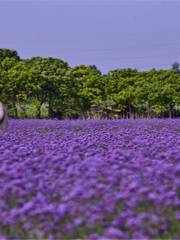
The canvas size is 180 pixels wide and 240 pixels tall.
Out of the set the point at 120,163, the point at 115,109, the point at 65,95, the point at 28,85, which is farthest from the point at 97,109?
the point at 120,163

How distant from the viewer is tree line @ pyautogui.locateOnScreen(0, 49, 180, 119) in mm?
29906

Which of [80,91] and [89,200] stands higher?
[80,91]

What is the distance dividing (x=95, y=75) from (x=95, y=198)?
117 ft

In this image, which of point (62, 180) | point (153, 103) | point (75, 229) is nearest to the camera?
point (75, 229)

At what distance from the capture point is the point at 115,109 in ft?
122

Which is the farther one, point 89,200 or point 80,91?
point 80,91

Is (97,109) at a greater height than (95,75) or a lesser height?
lesser

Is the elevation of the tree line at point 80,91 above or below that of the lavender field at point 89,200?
above

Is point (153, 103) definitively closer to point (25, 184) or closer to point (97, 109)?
point (97, 109)

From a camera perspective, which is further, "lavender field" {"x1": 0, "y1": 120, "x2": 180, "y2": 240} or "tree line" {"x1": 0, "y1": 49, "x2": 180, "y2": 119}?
"tree line" {"x1": 0, "y1": 49, "x2": 180, "y2": 119}

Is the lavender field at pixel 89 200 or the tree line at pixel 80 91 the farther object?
the tree line at pixel 80 91

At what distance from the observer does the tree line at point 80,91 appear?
2991 centimetres

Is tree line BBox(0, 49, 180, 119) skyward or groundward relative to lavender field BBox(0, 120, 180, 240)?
skyward

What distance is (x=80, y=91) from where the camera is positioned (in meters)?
33.7
